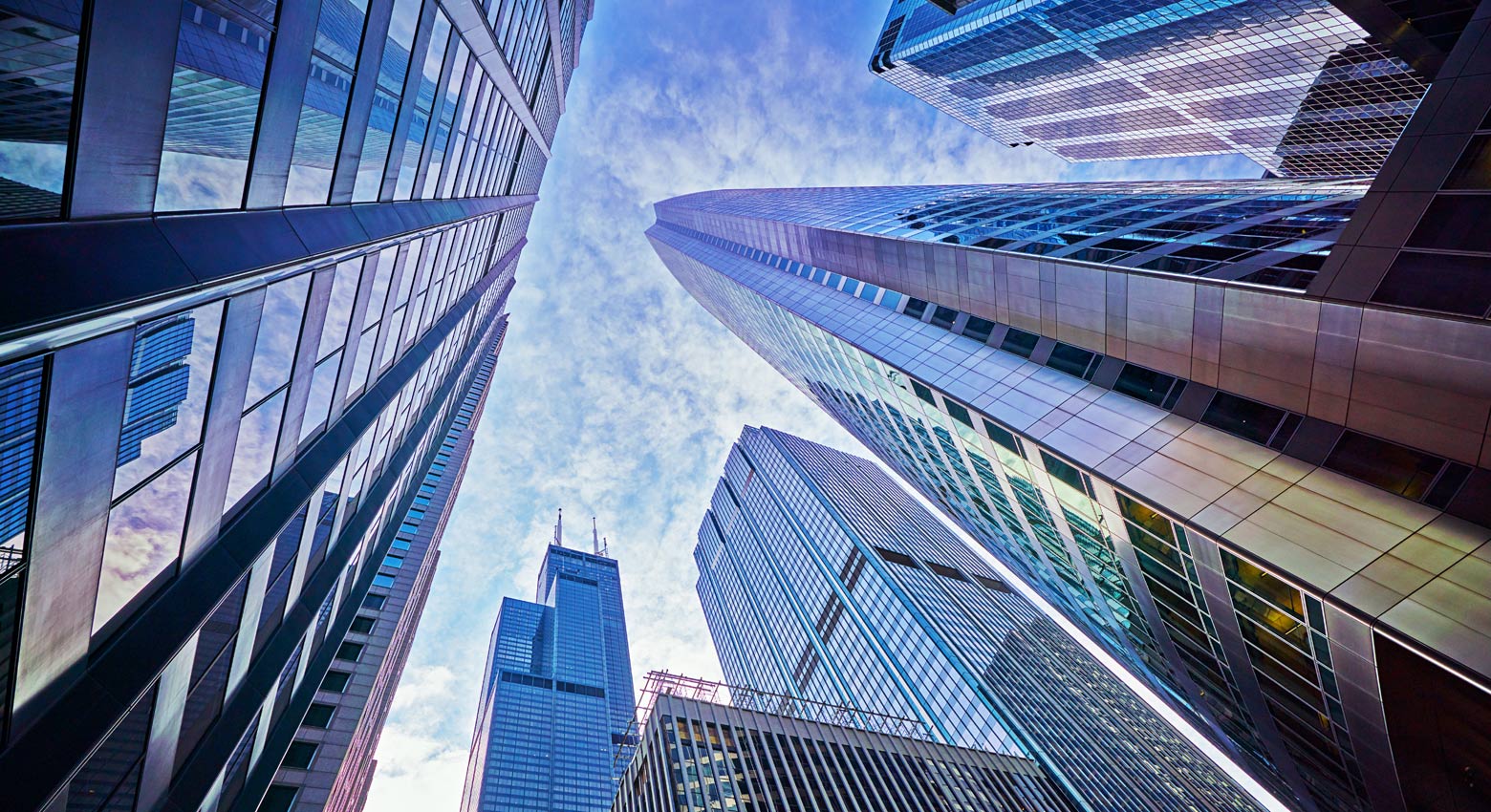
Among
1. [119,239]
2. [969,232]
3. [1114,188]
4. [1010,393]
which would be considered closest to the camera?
[119,239]

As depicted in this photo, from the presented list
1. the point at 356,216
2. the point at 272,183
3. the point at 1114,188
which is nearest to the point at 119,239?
the point at 272,183

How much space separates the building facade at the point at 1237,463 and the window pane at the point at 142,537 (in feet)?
79.2

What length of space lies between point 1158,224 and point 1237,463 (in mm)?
13690

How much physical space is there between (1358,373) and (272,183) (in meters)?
26.8

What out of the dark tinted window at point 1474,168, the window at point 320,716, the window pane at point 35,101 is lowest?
the window at point 320,716

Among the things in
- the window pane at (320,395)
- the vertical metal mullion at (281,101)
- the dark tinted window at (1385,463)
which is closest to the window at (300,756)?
Result: the window pane at (320,395)

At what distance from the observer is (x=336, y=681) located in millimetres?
42875

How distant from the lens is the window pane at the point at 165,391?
8.79 metres

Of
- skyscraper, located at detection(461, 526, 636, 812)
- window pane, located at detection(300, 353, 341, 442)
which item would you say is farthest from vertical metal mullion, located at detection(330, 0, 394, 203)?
skyscraper, located at detection(461, 526, 636, 812)

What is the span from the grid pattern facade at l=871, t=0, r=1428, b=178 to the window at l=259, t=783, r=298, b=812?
241 feet

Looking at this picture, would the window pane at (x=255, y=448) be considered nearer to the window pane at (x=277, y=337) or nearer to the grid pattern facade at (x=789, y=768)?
the window pane at (x=277, y=337)

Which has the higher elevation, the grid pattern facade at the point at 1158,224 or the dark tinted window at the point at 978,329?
the grid pattern facade at the point at 1158,224

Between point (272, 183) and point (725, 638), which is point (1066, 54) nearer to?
point (272, 183)

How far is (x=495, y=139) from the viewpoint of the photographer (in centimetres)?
3084
